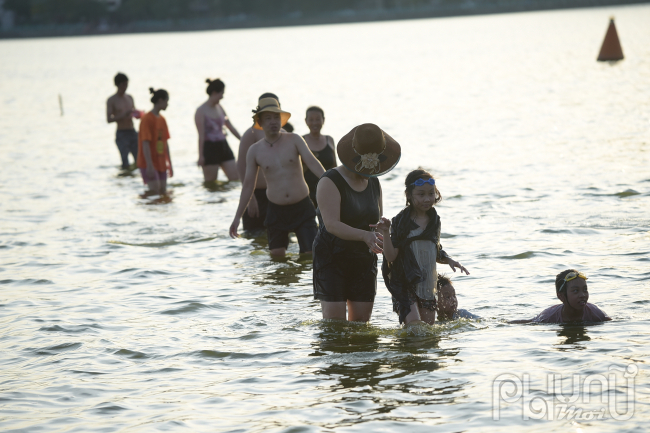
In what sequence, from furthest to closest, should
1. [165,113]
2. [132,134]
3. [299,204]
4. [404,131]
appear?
[165,113], [404,131], [132,134], [299,204]

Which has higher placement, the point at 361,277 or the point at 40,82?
the point at 40,82

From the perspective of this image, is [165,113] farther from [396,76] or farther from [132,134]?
[396,76]

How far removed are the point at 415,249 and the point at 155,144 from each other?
8137 mm

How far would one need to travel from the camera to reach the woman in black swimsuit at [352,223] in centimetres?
617

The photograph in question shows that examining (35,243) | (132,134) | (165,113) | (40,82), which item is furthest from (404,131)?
(40,82)

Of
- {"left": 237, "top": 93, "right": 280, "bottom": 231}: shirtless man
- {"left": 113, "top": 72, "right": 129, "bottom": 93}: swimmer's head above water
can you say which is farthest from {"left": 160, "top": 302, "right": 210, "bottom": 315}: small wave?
{"left": 113, "top": 72, "right": 129, "bottom": 93}: swimmer's head above water

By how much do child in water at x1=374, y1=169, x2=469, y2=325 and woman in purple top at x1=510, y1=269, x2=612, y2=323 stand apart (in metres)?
1.10

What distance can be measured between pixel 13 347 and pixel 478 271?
492cm

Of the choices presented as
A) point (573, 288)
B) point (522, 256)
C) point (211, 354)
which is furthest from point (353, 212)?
point (522, 256)

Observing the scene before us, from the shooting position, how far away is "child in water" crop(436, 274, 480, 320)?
7.27 m

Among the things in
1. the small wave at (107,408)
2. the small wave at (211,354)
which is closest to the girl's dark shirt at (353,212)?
the small wave at (211,354)

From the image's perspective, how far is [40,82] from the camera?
53.8 metres

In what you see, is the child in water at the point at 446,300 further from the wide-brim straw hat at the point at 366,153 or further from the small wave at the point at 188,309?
the small wave at the point at 188,309

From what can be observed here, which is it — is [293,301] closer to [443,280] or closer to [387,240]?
[443,280]
